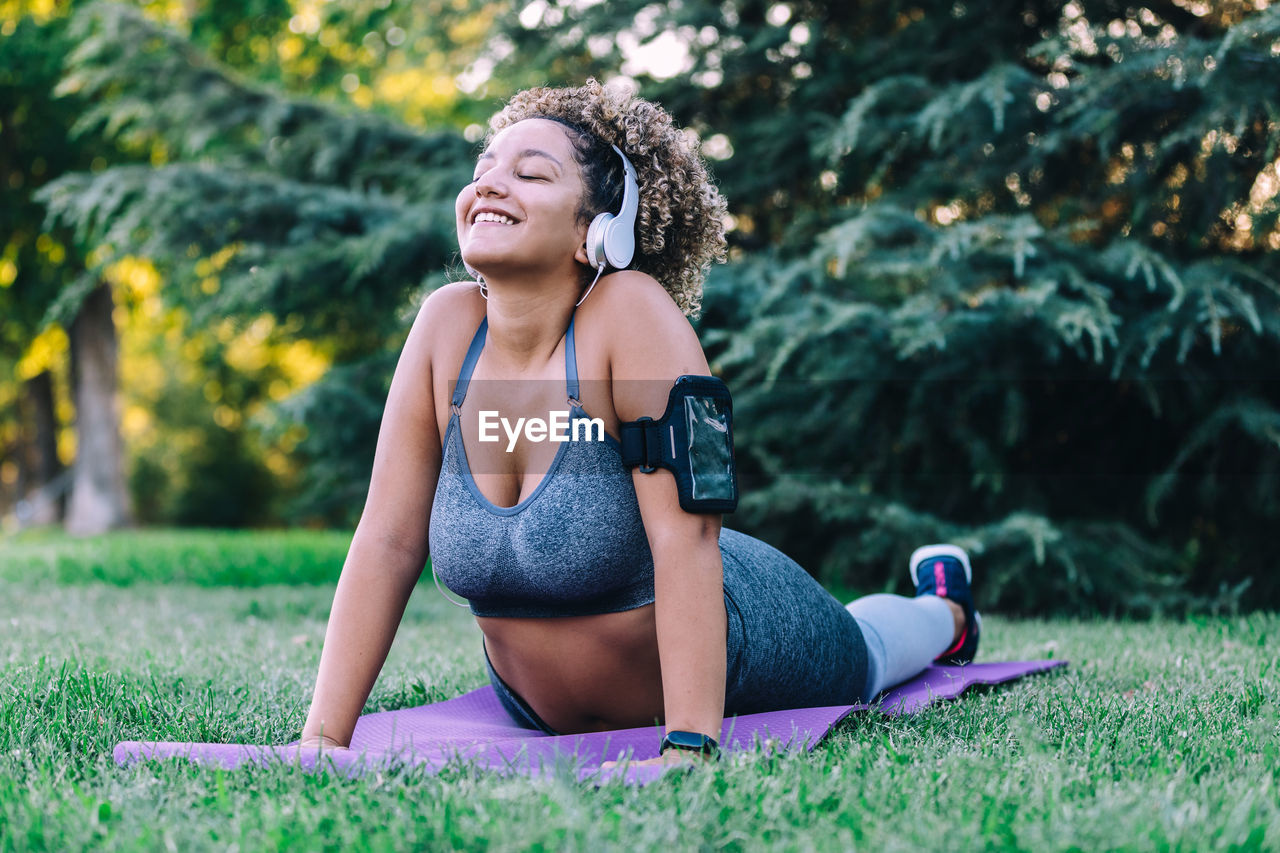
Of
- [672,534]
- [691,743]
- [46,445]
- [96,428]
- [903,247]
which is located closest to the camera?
[691,743]

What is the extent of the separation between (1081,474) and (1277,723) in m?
3.52

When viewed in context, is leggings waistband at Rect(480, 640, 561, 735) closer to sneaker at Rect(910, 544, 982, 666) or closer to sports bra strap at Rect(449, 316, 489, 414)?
A: sports bra strap at Rect(449, 316, 489, 414)

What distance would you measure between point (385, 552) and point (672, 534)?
0.63m

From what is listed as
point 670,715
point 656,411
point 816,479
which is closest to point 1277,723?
point 670,715

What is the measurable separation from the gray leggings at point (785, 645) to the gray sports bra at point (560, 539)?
0.26 m

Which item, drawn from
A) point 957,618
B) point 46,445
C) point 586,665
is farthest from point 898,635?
point 46,445

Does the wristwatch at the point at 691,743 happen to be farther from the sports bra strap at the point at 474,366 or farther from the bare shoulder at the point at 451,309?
the bare shoulder at the point at 451,309

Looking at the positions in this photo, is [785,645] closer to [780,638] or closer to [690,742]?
[780,638]

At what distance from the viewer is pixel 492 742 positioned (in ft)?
6.79

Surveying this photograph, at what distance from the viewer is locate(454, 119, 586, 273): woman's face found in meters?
2.04

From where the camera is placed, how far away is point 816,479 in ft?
18.4

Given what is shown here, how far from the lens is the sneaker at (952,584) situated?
3.40 m

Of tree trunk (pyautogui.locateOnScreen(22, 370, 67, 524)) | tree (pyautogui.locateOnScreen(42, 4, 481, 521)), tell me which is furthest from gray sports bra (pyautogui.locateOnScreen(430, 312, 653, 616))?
tree trunk (pyautogui.locateOnScreen(22, 370, 67, 524))

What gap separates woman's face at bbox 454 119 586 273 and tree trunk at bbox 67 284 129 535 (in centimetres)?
1270
